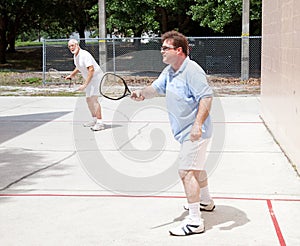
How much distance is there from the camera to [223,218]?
5.89 m

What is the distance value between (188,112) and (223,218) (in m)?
1.26

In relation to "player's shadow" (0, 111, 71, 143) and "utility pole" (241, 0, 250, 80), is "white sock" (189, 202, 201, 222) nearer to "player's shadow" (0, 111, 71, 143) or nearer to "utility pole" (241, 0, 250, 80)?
"player's shadow" (0, 111, 71, 143)

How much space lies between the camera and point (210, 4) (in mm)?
23531

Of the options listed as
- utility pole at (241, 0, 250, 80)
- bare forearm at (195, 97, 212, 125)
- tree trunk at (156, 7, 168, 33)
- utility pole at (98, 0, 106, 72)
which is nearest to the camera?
bare forearm at (195, 97, 212, 125)

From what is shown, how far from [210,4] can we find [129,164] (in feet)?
52.6

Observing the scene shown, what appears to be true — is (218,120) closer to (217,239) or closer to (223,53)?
(217,239)

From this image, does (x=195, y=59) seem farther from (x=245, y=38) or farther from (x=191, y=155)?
(x=191, y=155)

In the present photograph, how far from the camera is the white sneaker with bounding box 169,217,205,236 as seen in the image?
536 centimetres

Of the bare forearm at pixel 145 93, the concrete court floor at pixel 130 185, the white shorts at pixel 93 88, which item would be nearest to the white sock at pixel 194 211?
the concrete court floor at pixel 130 185

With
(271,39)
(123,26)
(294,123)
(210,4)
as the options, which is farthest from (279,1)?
(123,26)

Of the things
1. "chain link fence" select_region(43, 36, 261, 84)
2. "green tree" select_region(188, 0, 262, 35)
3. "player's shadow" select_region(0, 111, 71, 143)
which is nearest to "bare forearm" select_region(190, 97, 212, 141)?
"player's shadow" select_region(0, 111, 71, 143)

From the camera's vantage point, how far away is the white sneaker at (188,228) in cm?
536

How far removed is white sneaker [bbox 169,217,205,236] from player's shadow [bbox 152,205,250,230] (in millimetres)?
198

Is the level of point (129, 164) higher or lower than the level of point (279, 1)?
lower
